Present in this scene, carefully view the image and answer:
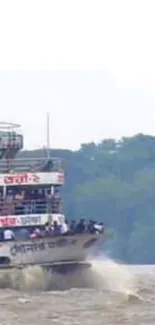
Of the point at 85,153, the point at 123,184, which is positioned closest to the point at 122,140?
the point at 85,153

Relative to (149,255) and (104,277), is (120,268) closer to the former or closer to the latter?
(104,277)

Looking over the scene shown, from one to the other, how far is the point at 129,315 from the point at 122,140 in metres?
110

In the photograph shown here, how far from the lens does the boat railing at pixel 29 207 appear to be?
203ft

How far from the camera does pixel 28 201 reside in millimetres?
62406

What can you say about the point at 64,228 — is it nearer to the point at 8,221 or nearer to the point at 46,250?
the point at 46,250

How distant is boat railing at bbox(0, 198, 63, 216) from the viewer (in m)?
61.9

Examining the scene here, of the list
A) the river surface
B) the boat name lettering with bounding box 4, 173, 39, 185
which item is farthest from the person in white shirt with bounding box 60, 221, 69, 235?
the boat name lettering with bounding box 4, 173, 39, 185

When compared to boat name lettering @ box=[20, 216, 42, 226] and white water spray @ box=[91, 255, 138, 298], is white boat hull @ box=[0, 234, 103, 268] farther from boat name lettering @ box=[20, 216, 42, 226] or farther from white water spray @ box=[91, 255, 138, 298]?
white water spray @ box=[91, 255, 138, 298]

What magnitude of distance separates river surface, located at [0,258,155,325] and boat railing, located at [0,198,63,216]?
217cm

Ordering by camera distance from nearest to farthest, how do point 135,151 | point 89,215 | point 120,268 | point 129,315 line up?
point 129,315 → point 120,268 → point 89,215 → point 135,151

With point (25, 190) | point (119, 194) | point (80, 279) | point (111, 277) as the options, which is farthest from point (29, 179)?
point (119, 194)

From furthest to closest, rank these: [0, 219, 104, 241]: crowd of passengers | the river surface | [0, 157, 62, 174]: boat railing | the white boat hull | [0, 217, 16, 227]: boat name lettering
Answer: [0, 157, 62, 174]: boat railing → [0, 217, 16, 227]: boat name lettering → [0, 219, 104, 241]: crowd of passengers → the white boat hull → the river surface

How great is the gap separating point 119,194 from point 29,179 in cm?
7095

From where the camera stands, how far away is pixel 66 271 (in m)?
61.9
